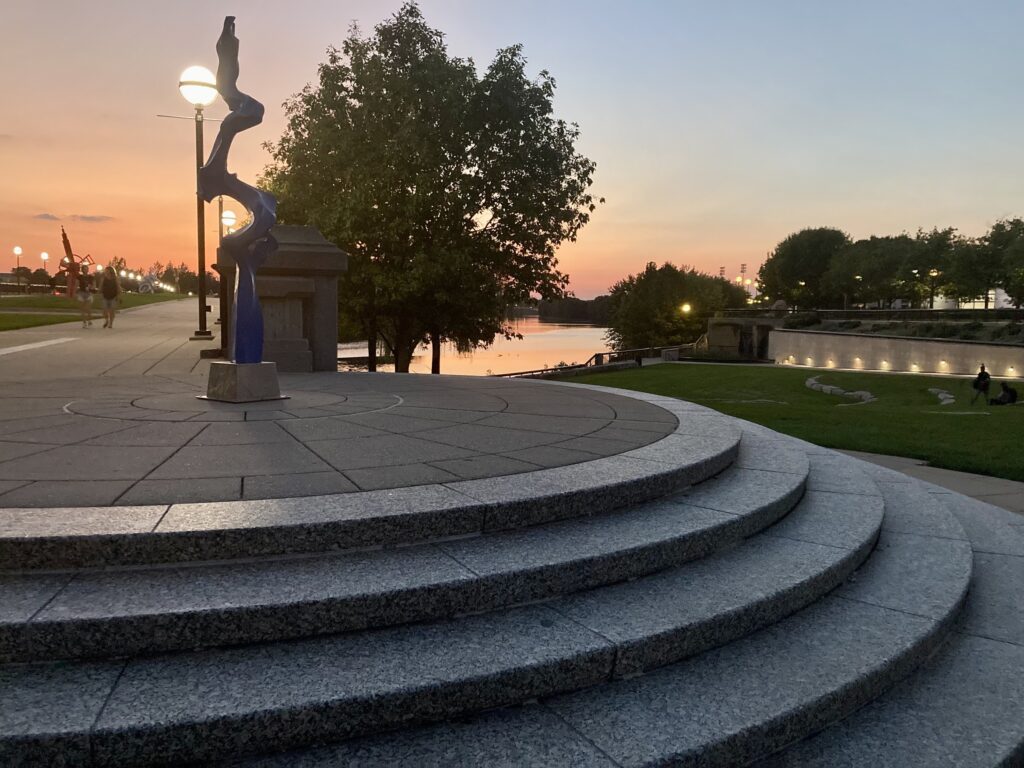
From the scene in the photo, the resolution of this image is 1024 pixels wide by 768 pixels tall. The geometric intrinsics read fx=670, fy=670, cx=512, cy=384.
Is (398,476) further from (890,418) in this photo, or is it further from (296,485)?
(890,418)

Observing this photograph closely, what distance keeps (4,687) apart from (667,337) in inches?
3200

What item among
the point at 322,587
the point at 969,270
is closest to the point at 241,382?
the point at 322,587

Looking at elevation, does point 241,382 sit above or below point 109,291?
below

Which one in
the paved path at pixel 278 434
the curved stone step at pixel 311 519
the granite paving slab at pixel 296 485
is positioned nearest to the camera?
the curved stone step at pixel 311 519

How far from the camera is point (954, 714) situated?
10.5 feet

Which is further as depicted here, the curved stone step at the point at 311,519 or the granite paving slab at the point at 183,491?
the granite paving slab at the point at 183,491

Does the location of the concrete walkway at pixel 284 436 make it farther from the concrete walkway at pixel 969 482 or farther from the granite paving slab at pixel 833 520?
the granite paving slab at pixel 833 520

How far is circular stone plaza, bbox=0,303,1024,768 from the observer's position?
2645 millimetres

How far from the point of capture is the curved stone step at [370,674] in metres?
2.48

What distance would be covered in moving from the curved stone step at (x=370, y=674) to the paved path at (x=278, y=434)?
134 cm

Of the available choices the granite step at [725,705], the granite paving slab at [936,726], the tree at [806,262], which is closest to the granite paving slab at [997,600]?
the granite step at [725,705]

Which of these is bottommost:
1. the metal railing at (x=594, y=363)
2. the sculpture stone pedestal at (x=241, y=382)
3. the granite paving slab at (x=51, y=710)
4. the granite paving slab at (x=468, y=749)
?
the metal railing at (x=594, y=363)

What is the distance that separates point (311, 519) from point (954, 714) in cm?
333

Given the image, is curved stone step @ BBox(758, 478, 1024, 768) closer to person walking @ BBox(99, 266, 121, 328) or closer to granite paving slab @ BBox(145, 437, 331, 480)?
granite paving slab @ BBox(145, 437, 331, 480)
